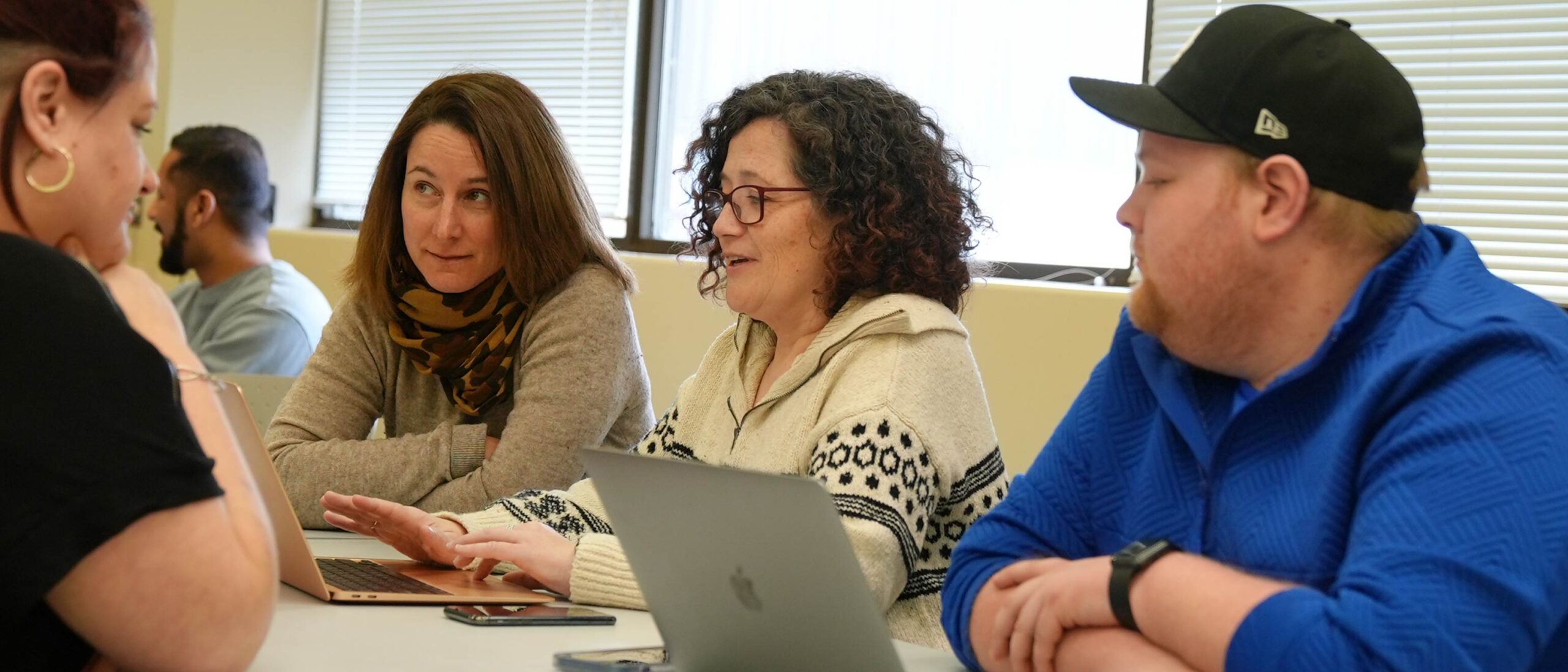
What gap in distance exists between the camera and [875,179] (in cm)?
200

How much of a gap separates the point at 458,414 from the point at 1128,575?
1515 mm

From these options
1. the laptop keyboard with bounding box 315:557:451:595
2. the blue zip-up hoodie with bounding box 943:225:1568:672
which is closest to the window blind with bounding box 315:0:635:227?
the laptop keyboard with bounding box 315:557:451:595

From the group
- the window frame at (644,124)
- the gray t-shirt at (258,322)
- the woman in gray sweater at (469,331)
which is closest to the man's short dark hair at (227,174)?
the gray t-shirt at (258,322)

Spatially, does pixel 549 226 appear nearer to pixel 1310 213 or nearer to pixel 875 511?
pixel 875 511

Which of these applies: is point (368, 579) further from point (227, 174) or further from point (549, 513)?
point (227, 174)

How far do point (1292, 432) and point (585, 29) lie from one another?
3729mm

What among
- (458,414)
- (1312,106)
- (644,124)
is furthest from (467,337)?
(644,124)

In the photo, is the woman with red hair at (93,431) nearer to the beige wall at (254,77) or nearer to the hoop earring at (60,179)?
the hoop earring at (60,179)

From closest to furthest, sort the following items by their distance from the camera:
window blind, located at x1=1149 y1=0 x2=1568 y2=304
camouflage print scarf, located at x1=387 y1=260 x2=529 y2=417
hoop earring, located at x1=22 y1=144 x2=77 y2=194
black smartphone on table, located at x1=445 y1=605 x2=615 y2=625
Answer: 1. hoop earring, located at x1=22 y1=144 x2=77 y2=194
2. black smartphone on table, located at x1=445 y1=605 x2=615 y2=625
3. camouflage print scarf, located at x1=387 y1=260 x2=529 y2=417
4. window blind, located at x1=1149 y1=0 x2=1568 y2=304

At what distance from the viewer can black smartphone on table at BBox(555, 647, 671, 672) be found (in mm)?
1256

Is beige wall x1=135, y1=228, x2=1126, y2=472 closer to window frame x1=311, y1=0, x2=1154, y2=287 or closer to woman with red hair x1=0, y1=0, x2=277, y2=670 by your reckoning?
window frame x1=311, y1=0, x2=1154, y2=287

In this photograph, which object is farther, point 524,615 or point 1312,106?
point 524,615

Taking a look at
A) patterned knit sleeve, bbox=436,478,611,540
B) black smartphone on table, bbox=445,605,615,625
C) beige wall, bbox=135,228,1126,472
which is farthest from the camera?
beige wall, bbox=135,228,1126,472

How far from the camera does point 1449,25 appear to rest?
306 cm
